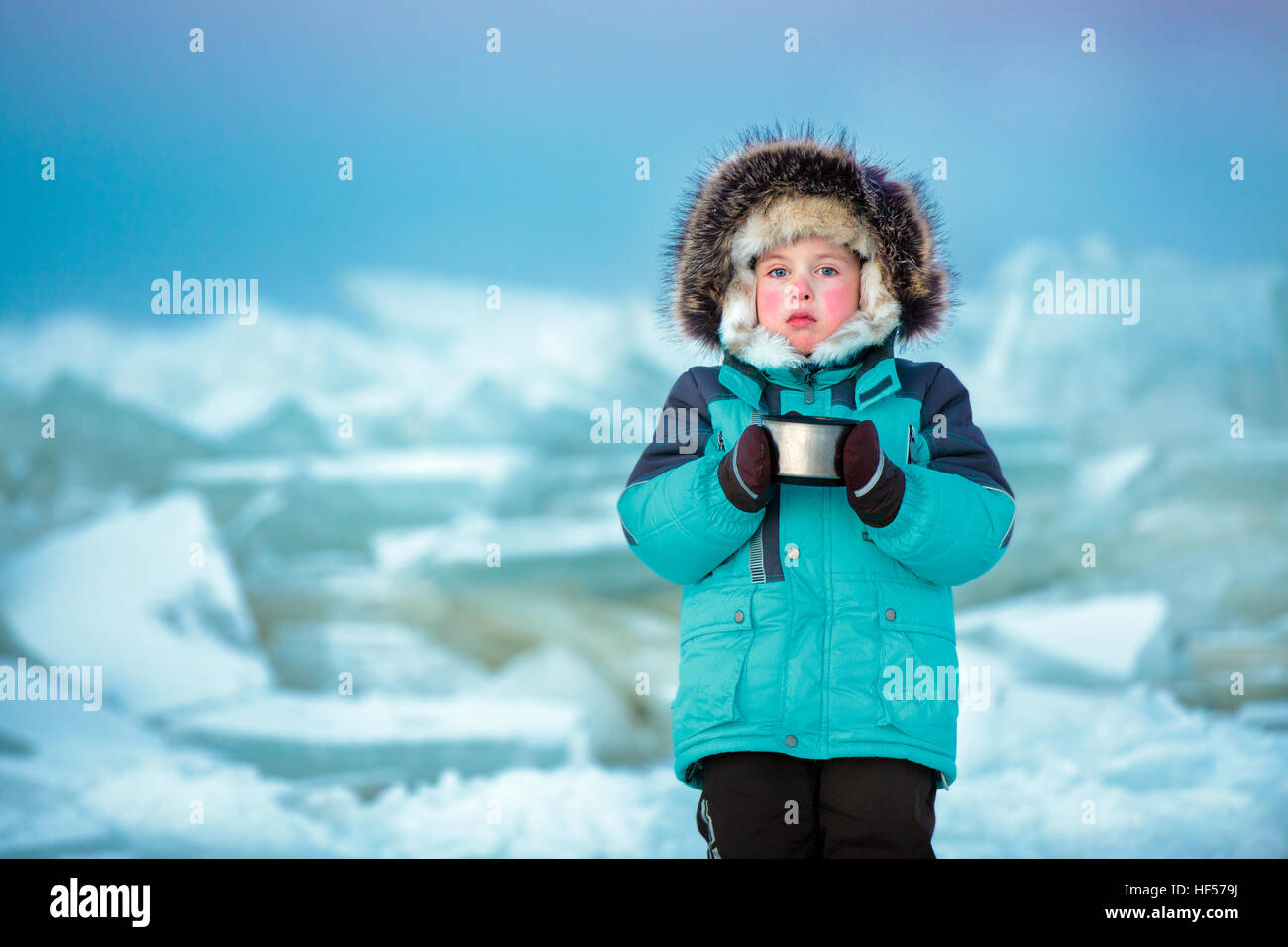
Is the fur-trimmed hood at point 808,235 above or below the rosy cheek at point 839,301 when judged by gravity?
above

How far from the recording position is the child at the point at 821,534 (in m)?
1.41

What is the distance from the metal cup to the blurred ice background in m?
1.48

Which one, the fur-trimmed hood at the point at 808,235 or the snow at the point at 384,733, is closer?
the fur-trimmed hood at the point at 808,235

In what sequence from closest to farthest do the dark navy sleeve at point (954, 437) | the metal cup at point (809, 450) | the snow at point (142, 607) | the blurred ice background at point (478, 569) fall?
the metal cup at point (809, 450) < the dark navy sleeve at point (954, 437) < the blurred ice background at point (478, 569) < the snow at point (142, 607)

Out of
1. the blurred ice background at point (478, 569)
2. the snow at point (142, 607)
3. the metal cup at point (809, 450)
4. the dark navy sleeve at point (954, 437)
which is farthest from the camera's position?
the snow at point (142, 607)

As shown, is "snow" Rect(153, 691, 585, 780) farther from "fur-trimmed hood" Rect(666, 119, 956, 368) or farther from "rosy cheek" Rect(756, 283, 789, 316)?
"rosy cheek" Rect(756, 283, 789, 316)

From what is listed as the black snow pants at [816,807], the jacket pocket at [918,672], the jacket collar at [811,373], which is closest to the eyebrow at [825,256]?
the jacket collar at [811,373]

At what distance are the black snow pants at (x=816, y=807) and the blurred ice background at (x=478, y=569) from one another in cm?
130

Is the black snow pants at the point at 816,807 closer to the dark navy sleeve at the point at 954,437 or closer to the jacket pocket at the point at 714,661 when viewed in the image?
the jacket pocket at the point at 714,661

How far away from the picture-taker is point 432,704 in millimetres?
2926

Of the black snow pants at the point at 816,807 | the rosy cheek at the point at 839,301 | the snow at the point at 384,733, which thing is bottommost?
the black snow pants at the point at 816,807

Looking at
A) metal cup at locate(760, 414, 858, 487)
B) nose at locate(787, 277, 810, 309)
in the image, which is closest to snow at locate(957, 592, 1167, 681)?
nose at locate(787, 277, 810, 309)

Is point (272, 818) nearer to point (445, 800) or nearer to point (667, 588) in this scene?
point (445, 800)
